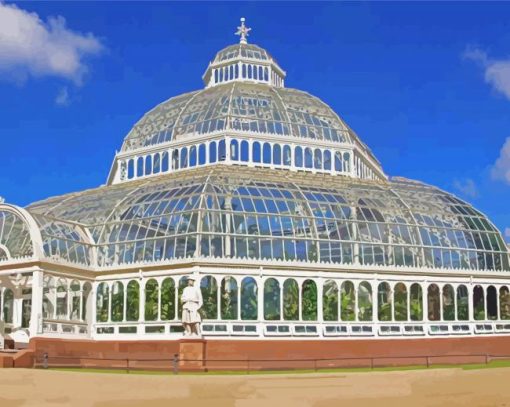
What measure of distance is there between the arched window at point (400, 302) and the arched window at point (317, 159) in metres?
11.5

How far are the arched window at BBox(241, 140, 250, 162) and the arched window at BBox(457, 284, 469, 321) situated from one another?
15.0m

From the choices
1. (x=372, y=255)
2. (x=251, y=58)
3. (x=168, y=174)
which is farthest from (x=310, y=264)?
(x=251, y=58)

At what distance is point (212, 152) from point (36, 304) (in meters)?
16.2

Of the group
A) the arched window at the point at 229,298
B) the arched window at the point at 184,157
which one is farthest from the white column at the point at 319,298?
the arched window at the point at 184,157

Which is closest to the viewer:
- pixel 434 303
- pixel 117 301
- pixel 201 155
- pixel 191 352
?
pixel 191 352

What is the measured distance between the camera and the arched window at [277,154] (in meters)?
49.3

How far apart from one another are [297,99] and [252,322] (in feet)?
68.9

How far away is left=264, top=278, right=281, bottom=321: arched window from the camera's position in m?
38.2

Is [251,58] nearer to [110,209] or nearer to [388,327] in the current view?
[110,209]

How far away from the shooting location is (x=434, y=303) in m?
42.2

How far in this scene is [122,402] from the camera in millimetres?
27500

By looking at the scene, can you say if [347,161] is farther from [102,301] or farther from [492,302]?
[102,301]

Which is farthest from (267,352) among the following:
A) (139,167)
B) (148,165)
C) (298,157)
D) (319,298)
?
(139,167)

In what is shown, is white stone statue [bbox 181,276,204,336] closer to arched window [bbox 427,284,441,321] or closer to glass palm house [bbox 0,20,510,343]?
glass palm house [bbox 0,20,510,343]
